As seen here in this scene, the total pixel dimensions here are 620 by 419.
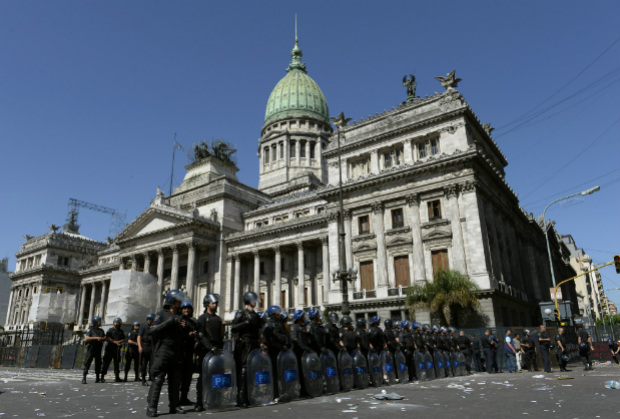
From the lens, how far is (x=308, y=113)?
231 feet

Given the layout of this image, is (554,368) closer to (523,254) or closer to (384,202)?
(384,202)

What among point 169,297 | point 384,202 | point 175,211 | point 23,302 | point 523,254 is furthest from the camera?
point 23,302

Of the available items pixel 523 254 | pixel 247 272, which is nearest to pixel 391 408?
pixel 523 254

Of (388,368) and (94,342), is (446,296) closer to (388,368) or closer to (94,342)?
(388,368)

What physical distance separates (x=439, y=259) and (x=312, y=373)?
874 inches

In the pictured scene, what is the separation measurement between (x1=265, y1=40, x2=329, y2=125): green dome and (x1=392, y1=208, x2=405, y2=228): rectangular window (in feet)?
133

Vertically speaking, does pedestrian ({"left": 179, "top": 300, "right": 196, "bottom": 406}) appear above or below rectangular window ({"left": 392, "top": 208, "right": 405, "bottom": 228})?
below

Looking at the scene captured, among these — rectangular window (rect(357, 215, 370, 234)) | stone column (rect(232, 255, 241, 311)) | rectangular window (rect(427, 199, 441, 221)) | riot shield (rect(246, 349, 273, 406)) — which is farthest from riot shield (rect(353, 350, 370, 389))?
stone column (rect(232, 255, 241, 311))

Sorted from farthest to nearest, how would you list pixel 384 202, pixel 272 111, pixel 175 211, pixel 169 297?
pixel 272 111, pixel 175 211, pixel 384 202, pixel 169 297

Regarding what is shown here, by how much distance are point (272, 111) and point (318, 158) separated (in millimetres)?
11717

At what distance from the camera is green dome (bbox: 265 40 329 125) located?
7050 centimetres

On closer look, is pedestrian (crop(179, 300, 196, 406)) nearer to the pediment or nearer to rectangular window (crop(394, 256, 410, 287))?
rectangular window (crop(394, 256, 410, 287))

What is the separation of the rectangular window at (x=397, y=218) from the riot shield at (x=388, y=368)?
776 inches

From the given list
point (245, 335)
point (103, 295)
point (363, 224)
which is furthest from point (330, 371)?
point (103, 295)
